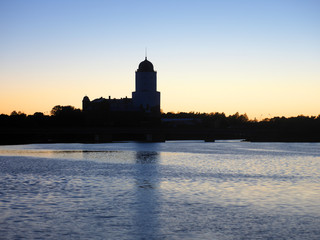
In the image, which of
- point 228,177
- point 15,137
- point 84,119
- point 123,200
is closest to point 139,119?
point 84,119

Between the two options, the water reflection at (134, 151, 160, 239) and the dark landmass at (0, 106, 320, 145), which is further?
the dark landmass at (0, 106, 320, 145)

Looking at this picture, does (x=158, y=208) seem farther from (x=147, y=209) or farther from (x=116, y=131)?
(x=116, y=131)

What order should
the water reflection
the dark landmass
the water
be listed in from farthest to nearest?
the dark landmass, the water reflection, the water

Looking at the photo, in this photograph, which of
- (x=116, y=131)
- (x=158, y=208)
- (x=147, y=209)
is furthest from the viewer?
(x=116, y=131)

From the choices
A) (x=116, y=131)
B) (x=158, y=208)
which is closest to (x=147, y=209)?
(x=158, y=208)

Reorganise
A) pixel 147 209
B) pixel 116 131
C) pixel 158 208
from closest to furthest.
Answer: pixel 147 209 → pixel 158 208 → pixel 116 131

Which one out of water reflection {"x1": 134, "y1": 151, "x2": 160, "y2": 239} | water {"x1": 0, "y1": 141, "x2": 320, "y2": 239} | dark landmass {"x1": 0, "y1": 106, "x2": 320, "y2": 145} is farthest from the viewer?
dark landmass {"x1": 0, "y1": 106, "x2": 320, "y2": 145}

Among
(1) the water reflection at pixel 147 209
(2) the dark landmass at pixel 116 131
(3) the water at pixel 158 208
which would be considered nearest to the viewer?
(3) the water at pixel 158 208

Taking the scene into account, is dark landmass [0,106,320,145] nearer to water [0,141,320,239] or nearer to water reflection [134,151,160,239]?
water [0,141,320,239]

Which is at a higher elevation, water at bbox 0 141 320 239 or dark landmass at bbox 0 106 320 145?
dark landmass at bbox 0 106 320 145

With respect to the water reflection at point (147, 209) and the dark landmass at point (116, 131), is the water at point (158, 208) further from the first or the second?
the dark landmass at point (116, 131)

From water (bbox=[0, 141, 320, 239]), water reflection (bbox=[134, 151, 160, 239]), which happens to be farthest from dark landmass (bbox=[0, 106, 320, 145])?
water reflection (bbox=[134, 151, 160, 239])

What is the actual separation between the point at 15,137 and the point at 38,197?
128 metres

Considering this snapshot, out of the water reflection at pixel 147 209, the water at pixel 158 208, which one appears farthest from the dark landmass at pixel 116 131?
the water reflection at pixel 147 209
